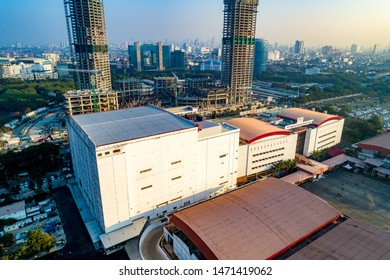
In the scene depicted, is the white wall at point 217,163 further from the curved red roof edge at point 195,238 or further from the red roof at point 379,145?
the red roof at point 379,145

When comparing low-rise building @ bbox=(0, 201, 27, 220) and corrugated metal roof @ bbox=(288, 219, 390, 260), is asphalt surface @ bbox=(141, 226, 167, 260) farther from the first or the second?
low-rise building @ bbox=(0, 201, 27, 220)

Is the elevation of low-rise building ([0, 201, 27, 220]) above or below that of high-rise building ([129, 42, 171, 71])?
below

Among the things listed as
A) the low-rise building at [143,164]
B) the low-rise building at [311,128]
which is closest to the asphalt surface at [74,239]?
the low-rise building at [143,164]

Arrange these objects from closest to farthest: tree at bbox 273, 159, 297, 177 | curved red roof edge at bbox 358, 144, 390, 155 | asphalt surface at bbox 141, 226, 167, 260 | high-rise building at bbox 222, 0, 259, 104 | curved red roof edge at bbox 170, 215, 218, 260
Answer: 1. curved red roof edge at bbox 170, 215, 218, 260
2. asphalt surface at bbox 141, 226, 167, 260
3. curved red roof edge at bbox 358, 144, 390, 155
4. tree at bbox 273, 159, 297, 177
5. high-rise building at bbox 222, 0, 259, 104

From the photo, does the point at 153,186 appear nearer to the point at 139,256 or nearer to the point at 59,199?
the point at 139,256

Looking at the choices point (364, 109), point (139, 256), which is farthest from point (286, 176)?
point (364, 109)

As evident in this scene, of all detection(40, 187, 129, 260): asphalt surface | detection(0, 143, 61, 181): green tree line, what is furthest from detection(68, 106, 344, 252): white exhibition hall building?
detection(0, 143, 61, 181): green tree line
